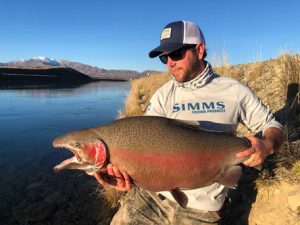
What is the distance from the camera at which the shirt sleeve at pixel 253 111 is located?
10.5 ft

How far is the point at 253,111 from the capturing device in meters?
3.24

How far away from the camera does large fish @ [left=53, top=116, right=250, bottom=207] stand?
8.46 feet

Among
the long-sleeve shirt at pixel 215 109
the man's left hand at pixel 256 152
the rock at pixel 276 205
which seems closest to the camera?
the man's left hand at pixel 256 152

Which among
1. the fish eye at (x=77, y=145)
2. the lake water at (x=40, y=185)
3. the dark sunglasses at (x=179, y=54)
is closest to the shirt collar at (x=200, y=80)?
the dark sunglasses at (x=179, y=54)

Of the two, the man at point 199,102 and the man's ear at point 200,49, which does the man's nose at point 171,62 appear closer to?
the man at point 199,102

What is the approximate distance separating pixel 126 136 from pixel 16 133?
9754 millimetres

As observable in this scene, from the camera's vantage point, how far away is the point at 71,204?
6.05 meters

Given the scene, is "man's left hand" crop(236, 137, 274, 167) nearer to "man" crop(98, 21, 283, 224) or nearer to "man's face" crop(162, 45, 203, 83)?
"man" crop(98, 21, 283, 224)

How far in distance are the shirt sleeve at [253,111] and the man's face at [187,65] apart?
1.47 feet

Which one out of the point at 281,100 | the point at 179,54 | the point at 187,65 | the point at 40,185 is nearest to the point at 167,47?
the point at 179,54

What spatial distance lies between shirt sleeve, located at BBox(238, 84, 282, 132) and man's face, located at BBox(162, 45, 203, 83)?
17.6 inches

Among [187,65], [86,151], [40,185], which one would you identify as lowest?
[40,185]

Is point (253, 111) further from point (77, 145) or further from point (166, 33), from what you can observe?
point (77, 145)

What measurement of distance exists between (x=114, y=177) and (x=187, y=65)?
4.20 ft
